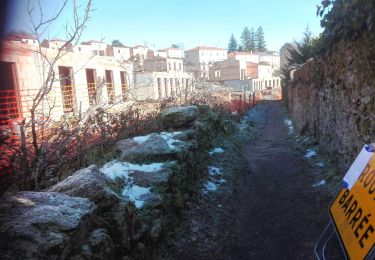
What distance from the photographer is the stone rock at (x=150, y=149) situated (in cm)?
554

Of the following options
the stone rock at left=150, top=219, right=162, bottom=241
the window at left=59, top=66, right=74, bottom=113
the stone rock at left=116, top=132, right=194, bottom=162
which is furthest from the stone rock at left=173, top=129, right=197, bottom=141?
the stone rock at left=150, top=219, right=162, bottom=241

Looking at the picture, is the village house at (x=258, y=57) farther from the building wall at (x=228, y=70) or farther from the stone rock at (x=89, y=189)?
the stone rock at (x=89, y=189)

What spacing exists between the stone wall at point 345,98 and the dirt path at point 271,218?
→ 2.75ft

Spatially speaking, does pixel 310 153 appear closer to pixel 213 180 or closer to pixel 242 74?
pixel 213 180

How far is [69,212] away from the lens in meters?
2.85

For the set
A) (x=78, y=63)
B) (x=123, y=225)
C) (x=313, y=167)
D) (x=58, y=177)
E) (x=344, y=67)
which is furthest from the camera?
(x=78, y=63)

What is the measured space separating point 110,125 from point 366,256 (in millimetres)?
5621

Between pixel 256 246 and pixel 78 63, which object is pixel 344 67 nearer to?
pixel 256 246

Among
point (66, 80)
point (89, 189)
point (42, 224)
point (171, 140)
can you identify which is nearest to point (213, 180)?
point (171, 140)

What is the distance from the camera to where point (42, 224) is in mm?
2605

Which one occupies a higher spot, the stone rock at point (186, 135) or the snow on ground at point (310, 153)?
the stone rock at point (186, 135)

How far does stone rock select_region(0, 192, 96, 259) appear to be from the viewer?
2410 mm

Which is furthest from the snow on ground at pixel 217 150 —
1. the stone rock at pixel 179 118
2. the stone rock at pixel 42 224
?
the stone rock at pixel 42 224

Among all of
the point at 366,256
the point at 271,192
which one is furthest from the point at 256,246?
the point at 271,192
